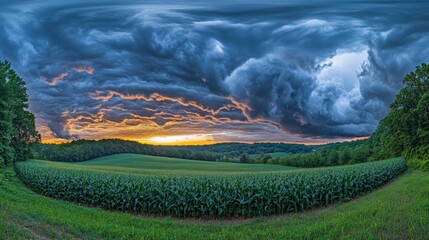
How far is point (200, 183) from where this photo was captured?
21922 millimetres

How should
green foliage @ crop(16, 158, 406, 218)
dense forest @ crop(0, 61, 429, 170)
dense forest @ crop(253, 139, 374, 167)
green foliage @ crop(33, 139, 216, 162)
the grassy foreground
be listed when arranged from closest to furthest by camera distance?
the grassy foreground → green foliage @ crop(16, 158, 406, 218) → dense forest @ crop(0, 61, 429, 170) → dense forest @ crop(253, 139, 374, 167) → green foliage @ crop(33, 139, 216, 162)

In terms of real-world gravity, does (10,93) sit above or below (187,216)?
above

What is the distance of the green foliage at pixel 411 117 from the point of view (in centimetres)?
4762

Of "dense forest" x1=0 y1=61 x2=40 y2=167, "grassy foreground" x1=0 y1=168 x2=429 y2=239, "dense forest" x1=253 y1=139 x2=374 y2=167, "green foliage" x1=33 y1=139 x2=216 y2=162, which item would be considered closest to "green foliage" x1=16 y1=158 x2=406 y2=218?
"grassy foreground" x1=0 y1=168 x2=429 y2=239

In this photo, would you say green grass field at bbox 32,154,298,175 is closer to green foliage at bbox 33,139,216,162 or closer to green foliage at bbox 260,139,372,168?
green foliage at bbox 260,139,372,168

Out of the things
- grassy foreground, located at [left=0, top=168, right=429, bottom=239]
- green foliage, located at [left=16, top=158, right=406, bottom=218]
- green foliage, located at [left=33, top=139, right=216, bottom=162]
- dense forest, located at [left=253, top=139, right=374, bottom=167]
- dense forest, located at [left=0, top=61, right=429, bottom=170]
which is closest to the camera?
grassy foreground, located at [left=0, top=168, right=429, bottom=239]

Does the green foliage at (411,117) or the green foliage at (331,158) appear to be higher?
the green foliage at (411,117)

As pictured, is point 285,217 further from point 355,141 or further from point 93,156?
point 355,141

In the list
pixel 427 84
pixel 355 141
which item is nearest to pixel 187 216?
pixel 427 84

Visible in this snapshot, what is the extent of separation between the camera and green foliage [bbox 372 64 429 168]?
47.6 meters

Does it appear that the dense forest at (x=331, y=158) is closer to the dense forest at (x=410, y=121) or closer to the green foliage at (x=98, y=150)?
the dense forest at (x=410, y=121)

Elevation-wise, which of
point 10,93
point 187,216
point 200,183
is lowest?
point 187,216

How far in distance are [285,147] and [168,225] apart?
443 feet

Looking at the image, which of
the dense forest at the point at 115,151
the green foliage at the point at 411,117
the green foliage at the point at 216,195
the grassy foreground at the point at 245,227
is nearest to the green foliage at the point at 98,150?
the dense forest at the point at 115,151
